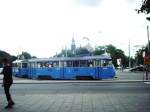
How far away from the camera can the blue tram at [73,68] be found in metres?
50.5

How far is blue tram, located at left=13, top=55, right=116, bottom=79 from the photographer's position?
166 feet

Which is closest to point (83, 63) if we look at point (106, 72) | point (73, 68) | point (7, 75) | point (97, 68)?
point (73, 68)

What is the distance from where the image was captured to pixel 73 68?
52062mm

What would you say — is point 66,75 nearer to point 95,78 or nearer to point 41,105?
point 95,78

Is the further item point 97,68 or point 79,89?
point 97,68

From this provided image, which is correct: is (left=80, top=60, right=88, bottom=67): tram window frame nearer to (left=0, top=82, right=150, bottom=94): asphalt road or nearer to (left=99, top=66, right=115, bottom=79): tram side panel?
(left=99, top=66, right=115, bottom=79): tram side panel

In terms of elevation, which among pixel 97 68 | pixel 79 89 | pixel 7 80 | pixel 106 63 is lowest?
pixel 79 89

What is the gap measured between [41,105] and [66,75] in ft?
113

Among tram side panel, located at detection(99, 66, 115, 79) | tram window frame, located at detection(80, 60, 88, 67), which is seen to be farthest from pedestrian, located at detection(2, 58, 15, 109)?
tram window frame, located at detection(80, 60, 88, 67)

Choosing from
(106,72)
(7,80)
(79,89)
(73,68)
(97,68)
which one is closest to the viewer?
(7,80)

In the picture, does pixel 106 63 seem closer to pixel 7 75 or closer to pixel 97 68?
pixel 97 68

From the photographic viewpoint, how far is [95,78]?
51.4 metres

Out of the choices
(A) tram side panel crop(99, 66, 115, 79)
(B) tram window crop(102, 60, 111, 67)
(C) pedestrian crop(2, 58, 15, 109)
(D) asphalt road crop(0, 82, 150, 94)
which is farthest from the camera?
(B) tram window crop(102, 60, 111, 67)

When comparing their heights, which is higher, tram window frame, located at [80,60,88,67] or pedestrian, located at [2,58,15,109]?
tram window frame, located at [80,60,88,67]
